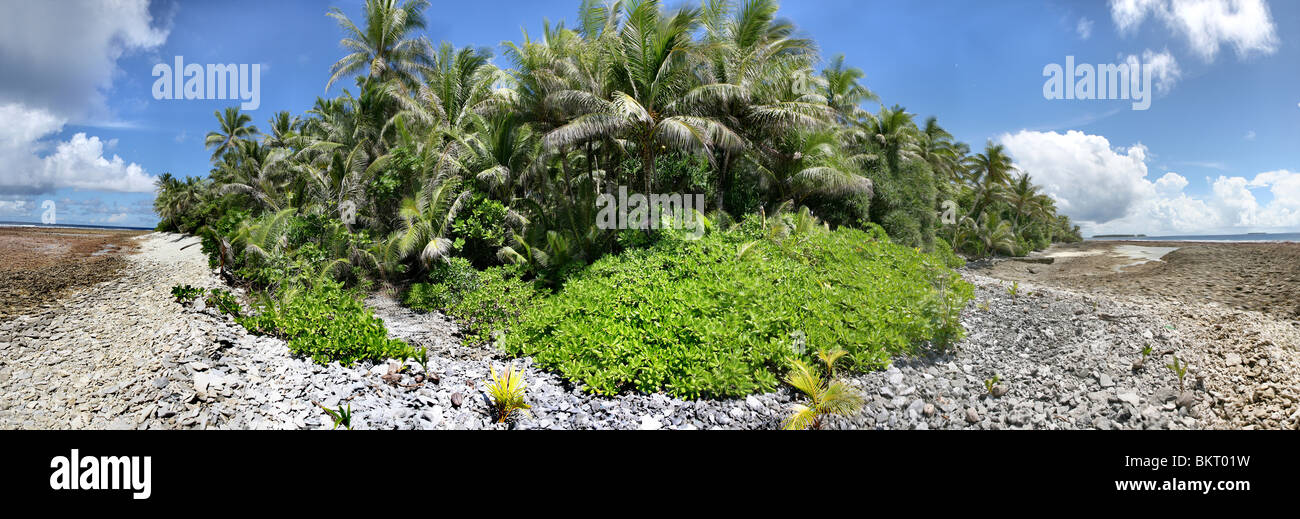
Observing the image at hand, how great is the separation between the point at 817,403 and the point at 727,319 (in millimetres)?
1439

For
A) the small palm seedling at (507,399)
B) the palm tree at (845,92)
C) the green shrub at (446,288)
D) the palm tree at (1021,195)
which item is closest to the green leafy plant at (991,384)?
the small palm seedling at (507,399)

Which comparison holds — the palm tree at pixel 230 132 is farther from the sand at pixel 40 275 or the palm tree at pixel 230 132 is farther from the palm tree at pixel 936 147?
the palm tree at pixel 936 147

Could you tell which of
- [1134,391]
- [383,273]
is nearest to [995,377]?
[1134,391]

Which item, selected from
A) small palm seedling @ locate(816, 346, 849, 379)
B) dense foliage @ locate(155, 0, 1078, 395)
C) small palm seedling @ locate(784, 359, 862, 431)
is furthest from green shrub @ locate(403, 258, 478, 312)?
small palm seedling @ locate(784, 359, 862, 431)

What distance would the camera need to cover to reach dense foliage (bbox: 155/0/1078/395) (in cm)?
547

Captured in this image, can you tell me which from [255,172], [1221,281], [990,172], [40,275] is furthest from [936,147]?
[255,172]

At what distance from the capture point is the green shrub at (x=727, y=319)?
4.72 m

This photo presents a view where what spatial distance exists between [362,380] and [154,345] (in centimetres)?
267

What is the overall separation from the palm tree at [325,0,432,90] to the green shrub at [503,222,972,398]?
61.7 feet

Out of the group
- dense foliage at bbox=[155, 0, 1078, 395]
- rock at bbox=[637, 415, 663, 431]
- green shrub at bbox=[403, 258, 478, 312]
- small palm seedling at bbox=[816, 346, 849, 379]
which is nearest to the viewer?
rock at bbox=[637, 415, 663, 431]

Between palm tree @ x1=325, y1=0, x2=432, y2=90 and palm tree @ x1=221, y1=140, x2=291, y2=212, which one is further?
palm tree @ x1=221, y1=140, x2=291, y2=212

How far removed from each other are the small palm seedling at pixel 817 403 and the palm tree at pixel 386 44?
876 inches

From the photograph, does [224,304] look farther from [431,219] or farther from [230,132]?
[230,132]

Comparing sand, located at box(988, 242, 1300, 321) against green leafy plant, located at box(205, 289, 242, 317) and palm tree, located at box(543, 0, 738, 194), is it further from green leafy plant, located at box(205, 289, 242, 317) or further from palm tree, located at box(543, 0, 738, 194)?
green leafy plant, located at box(205, 289, 242, 317)
